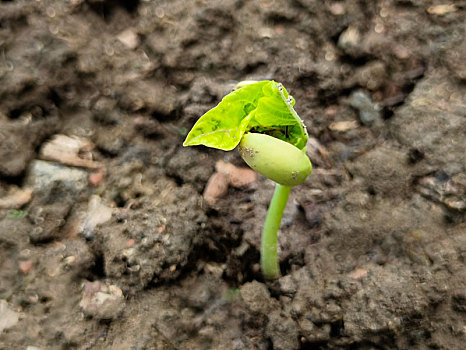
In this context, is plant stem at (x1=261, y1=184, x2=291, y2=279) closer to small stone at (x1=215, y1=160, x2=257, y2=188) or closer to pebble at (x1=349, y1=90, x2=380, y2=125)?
small stone at (x1=215, y1=160, x2=257, y2=188)

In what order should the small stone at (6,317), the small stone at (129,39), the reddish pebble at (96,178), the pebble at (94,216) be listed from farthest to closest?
the small stone at (129,39) → the reddish pebble at (96,178) → the pebble at (94,216) → the small stone at (6,317)

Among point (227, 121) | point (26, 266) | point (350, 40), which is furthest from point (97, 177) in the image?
point (350, 40)

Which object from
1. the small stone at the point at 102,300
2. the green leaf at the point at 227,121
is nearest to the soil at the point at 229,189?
the small stone at the point at 102,300

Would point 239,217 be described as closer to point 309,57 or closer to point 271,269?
point 271,269

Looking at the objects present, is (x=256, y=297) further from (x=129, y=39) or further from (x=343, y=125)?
(x=129, y=39)

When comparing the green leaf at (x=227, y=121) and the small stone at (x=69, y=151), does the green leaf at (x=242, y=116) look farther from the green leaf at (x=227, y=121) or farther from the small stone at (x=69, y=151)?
the small stone at (x=69, y=151)
